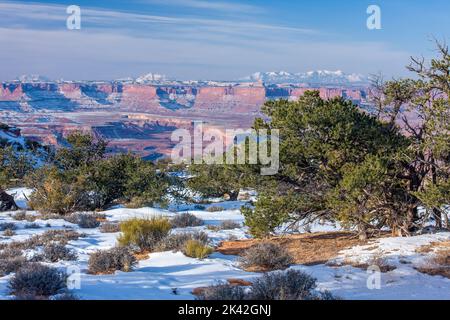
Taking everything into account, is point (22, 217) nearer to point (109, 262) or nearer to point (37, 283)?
point (109, 262)

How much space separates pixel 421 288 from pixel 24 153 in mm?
26158

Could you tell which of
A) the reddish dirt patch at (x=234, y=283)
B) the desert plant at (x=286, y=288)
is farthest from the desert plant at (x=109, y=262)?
the desert plant at (x=286, y=288)

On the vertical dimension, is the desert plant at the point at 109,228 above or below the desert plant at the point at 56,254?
below

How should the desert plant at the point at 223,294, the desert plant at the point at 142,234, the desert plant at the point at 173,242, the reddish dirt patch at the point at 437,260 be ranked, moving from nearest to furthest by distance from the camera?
the desert plant at the point at 223,294 < the reddish dirt patch at the point at 437,260 < the desert plant at the point at 173,242 < the desert plant at the point at 142,234

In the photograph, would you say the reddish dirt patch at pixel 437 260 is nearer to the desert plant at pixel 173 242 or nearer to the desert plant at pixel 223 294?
the desert plant at pixel 223 294

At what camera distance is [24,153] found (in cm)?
2944

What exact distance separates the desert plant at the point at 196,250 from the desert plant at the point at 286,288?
336cm

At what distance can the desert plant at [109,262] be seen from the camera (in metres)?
9.02

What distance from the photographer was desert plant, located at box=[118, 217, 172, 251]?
37.8ft

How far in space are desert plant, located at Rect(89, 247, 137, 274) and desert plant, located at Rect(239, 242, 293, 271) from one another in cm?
211

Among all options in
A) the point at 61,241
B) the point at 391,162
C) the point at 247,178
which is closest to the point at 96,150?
the point at 61,241

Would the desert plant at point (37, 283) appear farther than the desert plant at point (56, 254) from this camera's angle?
No

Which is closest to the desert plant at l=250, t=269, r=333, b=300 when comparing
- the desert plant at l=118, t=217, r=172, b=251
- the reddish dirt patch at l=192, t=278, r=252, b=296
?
the reddish dirt patch at l=192, t=278, r=252, b=296

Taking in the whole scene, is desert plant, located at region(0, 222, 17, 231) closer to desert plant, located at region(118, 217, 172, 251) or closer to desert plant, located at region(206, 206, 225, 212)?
desert plant, located at region(118, 217, 172, 251)
